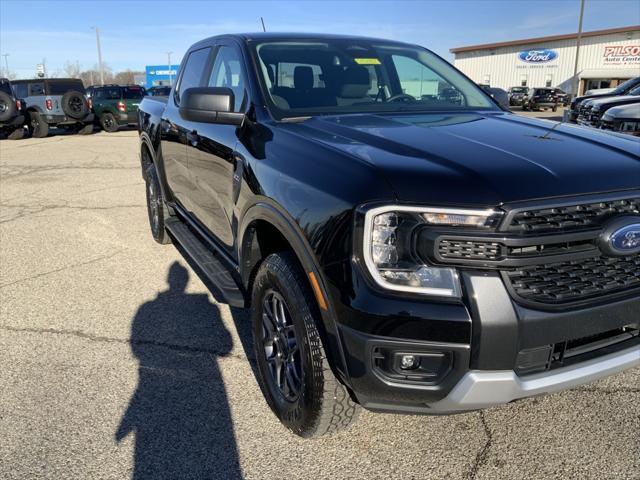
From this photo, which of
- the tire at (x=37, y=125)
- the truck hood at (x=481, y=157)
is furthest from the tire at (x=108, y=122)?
the truck hood at (x=481, y=157)

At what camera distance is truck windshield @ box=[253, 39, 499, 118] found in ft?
10.3

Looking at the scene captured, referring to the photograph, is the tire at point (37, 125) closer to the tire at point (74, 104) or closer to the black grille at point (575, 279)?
the tire at point (74, 104)

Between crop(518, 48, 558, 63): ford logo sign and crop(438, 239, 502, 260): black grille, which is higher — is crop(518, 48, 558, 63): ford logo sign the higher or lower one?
the higher one

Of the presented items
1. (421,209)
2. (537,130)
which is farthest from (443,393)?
(537,130)

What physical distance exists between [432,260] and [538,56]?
180 ft

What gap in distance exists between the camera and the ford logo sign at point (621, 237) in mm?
1971

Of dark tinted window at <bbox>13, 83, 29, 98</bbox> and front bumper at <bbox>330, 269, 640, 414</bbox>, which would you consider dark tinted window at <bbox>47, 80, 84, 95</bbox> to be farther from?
front bumper at <bbox>330, 269, 640, 414</bbox>

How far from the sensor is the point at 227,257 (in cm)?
347

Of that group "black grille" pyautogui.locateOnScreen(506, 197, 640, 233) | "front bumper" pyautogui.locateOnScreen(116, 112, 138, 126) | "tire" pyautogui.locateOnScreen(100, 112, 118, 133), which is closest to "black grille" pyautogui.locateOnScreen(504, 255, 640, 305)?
"black grille" pyautogui.locateOnScreen(506, 197, 640, 233)

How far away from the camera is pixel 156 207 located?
5.52 meters

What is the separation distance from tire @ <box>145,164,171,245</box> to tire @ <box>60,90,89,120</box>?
13.4 metres

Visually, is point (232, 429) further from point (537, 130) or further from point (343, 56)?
point (343, 56)

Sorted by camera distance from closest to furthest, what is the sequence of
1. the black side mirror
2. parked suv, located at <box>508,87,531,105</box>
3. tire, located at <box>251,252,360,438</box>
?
tire, located at <box>251,252,360,438</box> → the black side mirror → parked suv, located at <box>508,87,531,105</box>

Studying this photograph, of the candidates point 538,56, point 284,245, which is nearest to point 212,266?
point 284,245
